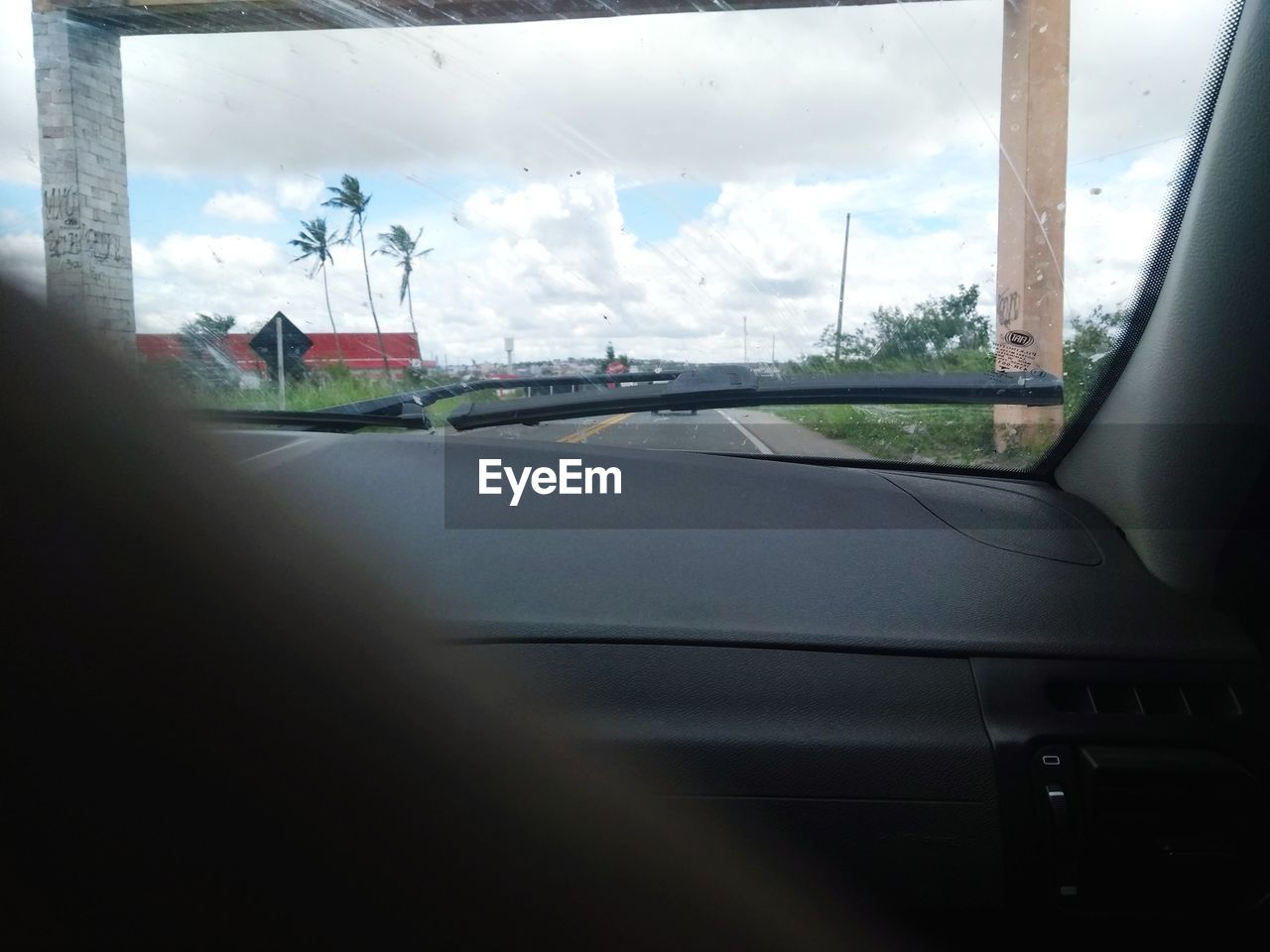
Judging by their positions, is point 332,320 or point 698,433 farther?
point 698,433

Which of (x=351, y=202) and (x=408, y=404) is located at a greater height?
(x=351, y=202)

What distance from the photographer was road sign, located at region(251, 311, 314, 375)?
3.15 meters

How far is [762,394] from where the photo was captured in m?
3.38

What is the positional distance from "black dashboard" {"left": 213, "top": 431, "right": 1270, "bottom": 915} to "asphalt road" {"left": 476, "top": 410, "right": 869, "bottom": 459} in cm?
41

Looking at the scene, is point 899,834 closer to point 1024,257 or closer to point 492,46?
point 1024,257

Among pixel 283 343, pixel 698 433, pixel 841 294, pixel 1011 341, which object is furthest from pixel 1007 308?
pixel 283 343

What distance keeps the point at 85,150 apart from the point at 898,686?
8.72 ft

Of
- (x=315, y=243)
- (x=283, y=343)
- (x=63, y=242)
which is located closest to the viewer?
(x=63, y=242)

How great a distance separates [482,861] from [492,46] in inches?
85.0

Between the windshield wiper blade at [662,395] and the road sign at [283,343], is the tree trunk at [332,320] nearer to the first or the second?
the road sign at [283,343]

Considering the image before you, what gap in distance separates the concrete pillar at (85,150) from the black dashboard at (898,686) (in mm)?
577

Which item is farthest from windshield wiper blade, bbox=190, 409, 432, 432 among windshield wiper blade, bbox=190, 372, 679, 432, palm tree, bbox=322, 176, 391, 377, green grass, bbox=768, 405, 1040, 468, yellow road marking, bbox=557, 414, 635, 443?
green grass, bbox=768, 405, 1040, 468

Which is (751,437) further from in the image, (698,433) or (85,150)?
(85,150)

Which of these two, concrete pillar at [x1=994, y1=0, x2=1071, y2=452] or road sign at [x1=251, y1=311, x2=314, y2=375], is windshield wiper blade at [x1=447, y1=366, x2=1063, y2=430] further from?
road sign at [x1=251, y1=311, x2=314, y2=375]
